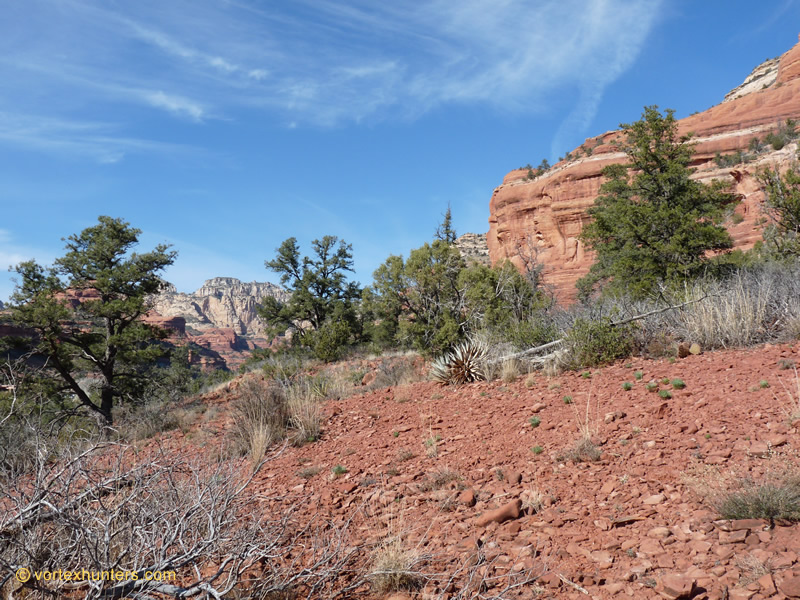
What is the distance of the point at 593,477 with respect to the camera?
143 inches

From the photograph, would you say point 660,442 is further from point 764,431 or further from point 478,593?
point 478,593

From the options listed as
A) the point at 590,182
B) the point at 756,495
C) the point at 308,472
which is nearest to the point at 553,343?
the point at 308,472

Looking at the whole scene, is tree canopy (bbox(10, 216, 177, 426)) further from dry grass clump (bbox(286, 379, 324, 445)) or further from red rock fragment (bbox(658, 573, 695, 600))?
red rock fragment (bbox(658, 573, 695, 600))

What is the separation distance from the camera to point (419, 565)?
9.21 feet

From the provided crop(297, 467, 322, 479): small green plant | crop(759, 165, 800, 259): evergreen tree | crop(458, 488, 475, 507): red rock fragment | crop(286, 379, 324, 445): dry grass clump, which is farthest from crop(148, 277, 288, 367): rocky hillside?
crop(458, 488, 475, 507): red rock fragment

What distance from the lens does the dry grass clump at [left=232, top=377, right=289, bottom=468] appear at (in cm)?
561

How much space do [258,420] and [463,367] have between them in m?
3.67

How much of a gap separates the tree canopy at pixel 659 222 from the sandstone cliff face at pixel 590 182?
25158 millimetres

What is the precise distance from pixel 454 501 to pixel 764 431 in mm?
2601

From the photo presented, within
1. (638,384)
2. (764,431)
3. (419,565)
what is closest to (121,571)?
(419,565)

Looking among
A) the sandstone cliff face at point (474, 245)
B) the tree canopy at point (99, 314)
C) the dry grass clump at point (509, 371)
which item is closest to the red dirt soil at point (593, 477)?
the dry grass clump at point (509, 371)

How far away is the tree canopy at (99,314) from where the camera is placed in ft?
49.8

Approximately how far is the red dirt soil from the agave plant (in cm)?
135

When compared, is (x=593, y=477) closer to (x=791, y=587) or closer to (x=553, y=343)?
(x=791, y=587)
